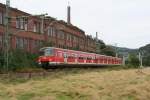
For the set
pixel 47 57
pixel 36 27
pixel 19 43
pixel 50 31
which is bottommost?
pixel 47 57

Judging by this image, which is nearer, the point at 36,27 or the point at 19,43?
the point at 19,43

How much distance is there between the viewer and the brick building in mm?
59188

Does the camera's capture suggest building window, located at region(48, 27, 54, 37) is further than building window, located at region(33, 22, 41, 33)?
Yes

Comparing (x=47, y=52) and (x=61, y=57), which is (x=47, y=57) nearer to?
(x=47, y=52)

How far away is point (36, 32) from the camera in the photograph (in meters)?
69.9

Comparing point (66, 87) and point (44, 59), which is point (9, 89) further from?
point (44, 59)

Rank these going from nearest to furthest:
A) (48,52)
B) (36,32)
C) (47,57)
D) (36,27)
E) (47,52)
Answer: (47,57), (48,52), (47,52), (36,32), (36,27)

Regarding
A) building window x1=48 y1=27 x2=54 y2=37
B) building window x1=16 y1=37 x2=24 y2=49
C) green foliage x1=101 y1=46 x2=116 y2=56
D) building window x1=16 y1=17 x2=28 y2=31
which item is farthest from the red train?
green foliage x1=101 y1=46 x2=116 y2=56

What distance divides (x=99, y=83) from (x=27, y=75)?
819 centimetres

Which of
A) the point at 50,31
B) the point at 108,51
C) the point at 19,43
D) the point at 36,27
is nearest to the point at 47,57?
the point at 19,43

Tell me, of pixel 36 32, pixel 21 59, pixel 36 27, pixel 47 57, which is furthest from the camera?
pixel 36 27

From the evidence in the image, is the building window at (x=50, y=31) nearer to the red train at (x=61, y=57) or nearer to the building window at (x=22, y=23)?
the building window at (x=22, y=23)

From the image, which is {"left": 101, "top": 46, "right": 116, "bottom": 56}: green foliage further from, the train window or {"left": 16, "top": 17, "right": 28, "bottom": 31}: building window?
the train window

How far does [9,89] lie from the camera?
2028 cm
